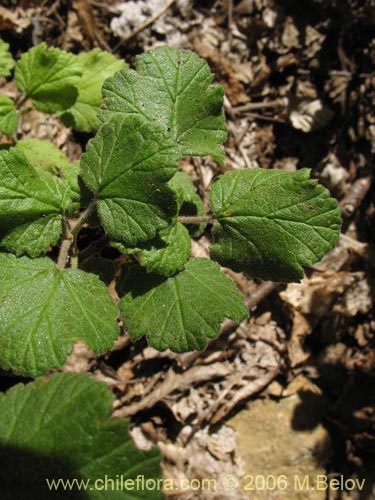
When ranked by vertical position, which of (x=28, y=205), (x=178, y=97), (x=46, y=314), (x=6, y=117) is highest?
(x=178, y=97)

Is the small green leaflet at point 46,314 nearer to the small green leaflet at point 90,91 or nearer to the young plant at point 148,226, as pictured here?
the young plant at point 148,226

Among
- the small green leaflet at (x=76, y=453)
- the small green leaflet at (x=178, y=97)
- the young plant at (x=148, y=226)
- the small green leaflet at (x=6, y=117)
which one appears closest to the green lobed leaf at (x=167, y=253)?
the young plant at (x=148, y=226)

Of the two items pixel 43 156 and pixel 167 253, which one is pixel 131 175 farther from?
pixel 43 156

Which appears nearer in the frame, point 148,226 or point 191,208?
point 148,226

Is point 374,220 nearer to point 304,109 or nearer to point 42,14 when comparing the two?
point 304,109

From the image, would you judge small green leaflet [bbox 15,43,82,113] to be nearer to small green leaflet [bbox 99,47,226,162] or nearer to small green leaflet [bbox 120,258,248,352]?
Result: small green leaflet [bbox 99,47,226,162]

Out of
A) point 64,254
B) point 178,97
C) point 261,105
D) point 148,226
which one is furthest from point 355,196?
point 64,254
